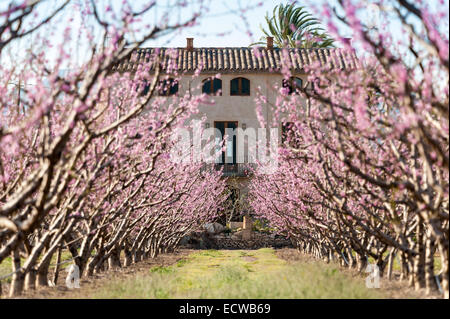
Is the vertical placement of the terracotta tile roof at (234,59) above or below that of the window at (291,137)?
above

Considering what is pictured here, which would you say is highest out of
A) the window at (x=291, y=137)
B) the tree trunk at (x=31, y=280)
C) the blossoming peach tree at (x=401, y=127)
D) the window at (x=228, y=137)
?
the window at (x=228, y=137)

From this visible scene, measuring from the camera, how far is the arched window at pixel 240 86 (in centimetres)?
3403

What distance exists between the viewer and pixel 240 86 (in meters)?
34.1

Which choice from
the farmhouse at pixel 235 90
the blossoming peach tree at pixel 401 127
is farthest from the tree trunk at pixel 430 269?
the farmhouse at pixel 235 90

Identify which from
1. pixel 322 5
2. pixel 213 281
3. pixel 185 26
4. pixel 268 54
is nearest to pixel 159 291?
pixel 213 281

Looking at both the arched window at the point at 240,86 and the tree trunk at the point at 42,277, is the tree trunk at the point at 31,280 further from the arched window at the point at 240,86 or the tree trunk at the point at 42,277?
the arched window at the point at 240,86
